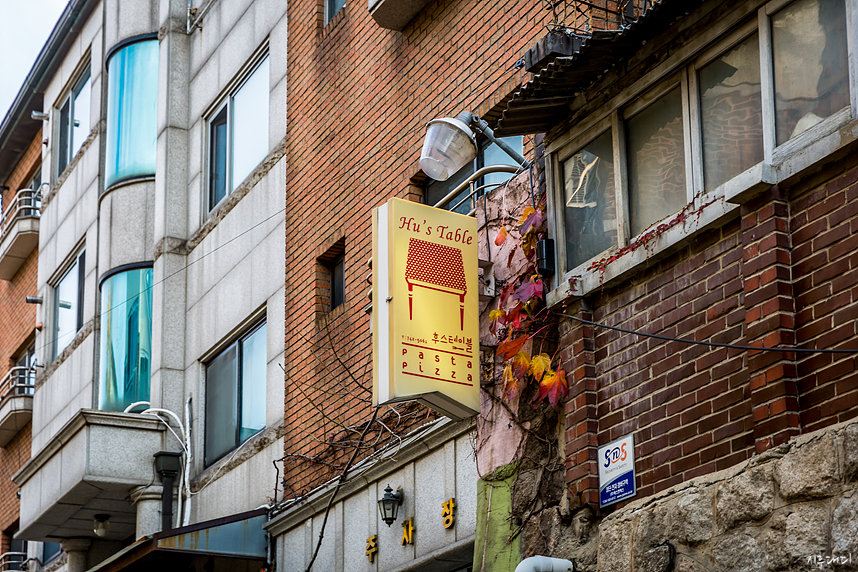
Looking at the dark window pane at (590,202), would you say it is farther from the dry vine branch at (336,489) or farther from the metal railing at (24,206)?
the metal railing at (24,206)

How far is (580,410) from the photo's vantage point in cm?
916

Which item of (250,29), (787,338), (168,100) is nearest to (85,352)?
(168,100)

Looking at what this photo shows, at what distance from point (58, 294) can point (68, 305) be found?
95 cm

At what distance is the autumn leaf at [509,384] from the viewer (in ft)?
32.6

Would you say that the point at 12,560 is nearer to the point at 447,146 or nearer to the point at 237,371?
the point at 237,371

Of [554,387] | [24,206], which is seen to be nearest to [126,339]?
[24,206]

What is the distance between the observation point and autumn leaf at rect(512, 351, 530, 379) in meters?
9.75

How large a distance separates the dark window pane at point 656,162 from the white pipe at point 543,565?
2.38m

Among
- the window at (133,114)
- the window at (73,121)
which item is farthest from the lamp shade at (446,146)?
the window at (73,121)

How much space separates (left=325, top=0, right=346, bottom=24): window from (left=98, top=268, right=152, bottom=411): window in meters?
5.53

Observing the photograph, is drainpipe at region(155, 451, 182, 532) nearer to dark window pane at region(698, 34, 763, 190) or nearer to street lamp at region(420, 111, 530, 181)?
street lamp at region(420, 111, 530, 181)

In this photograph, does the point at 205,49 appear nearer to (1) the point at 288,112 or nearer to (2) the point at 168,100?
(2) the point at 168,100

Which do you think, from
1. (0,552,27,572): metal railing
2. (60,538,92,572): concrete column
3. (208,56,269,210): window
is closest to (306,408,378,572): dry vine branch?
A: (208,56,269,210): window

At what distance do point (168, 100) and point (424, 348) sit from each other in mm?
10905
